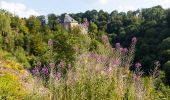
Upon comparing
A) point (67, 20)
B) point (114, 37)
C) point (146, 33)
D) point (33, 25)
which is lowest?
point (114, 37)

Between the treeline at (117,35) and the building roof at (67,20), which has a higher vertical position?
the building roof at (67,20)

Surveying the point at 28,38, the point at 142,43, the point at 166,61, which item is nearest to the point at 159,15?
the point at 142,43

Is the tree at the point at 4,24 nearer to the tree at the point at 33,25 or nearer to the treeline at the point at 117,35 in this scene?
the treeline at the point at 117,35

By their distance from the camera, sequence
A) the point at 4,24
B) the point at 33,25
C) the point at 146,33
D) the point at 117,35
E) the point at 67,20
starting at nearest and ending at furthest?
1. the point at 4,24
2. the point at 33,25
3. the point at 146,33
4. the point at 117,35
5. the point at 67,20

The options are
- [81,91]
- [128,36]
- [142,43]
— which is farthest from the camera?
[128,36]

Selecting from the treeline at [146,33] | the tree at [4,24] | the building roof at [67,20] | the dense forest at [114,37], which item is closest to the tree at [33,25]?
the dense forest at [114,37]

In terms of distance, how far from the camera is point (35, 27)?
45281mm

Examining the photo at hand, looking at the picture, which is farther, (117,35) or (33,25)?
(117,35)

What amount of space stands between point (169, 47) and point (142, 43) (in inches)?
144

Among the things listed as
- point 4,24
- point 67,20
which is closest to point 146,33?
point 4,24

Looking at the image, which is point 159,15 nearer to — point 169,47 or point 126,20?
point 126,20

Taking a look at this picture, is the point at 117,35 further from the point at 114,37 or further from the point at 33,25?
the point at 33,25

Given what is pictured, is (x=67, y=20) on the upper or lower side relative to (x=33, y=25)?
upper

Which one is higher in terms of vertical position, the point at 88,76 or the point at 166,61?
the point at 88,76
